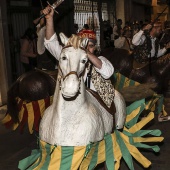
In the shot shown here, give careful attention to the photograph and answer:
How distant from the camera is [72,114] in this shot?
284 cm

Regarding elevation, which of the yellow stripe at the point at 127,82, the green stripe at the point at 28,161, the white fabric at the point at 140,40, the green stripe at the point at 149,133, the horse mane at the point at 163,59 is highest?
the white fabric at the point at 140,40

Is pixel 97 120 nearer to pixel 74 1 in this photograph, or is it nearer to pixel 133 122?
pixel 133 122

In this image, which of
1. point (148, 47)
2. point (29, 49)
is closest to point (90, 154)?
point (148, 47)

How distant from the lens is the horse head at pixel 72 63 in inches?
99.1

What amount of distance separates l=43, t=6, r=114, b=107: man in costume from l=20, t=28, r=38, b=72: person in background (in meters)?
4.91

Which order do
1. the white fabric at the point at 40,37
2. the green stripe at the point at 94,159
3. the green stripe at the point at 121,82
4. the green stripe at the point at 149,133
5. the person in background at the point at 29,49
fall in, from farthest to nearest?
the person in background at the point at 29,49 < the green stripe at the point at 121,82 < the white fabric at the point at 40,37 < the green stripe at the point at 149,133 < the green stripe at the point at 94,159

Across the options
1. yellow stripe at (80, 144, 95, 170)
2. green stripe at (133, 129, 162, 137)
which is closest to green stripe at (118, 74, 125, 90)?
green stripe at (133, 129, 162, 137)

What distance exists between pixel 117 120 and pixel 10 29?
588 cm

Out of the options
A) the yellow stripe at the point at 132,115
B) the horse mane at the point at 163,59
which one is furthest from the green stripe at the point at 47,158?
the horse mane at the point at 163,59

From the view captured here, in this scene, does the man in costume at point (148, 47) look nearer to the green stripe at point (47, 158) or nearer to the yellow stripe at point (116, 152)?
the yellow stripe at point (116, 152)

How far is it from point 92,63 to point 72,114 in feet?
1.94

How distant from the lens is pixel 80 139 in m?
2.87

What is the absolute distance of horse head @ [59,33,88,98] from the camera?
252 centimetres

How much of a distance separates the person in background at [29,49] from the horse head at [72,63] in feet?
18.0
